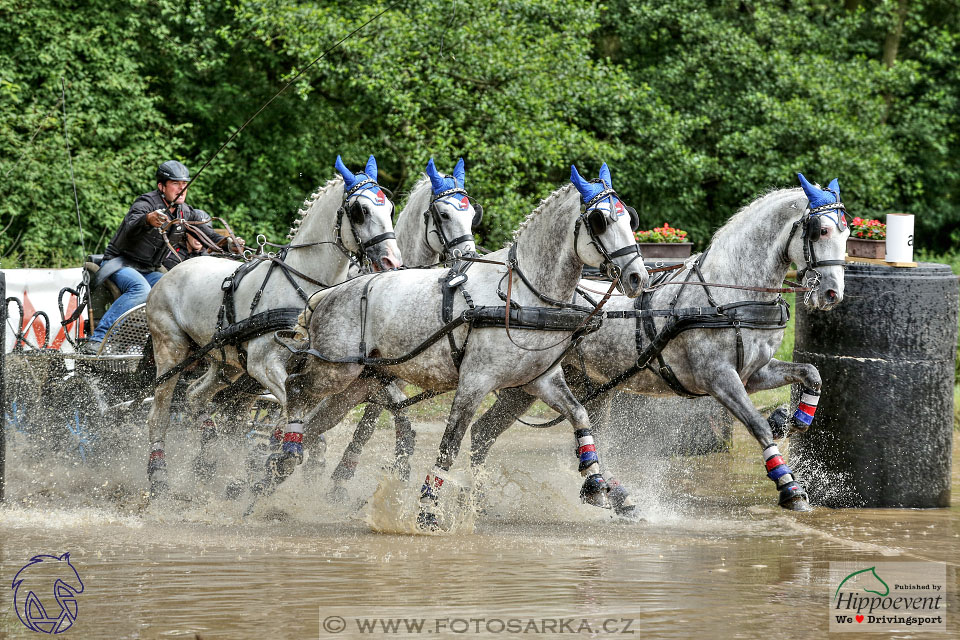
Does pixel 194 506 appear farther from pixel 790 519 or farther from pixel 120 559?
pixel 790 519

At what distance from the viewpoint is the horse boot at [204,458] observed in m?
7.91

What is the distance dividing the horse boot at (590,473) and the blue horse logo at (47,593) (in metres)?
2.73

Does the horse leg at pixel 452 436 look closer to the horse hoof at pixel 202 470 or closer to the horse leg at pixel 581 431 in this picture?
the horse leg at pixel 581 431

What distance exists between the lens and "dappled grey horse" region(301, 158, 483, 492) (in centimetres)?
720

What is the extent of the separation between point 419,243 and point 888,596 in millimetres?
Answer: 3749

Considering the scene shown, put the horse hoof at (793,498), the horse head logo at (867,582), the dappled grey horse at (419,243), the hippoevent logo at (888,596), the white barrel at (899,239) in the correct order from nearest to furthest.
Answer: the hippoevent logo at (888,596)
the horse head logo at (867,582)
the horse hoof at (793,498)
the dappled grey horse at (419,243)
the white barrel at (899,239)

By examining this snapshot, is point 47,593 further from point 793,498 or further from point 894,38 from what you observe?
point 894,38

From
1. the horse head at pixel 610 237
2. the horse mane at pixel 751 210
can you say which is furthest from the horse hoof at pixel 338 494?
the horse mane at pixel 751 210

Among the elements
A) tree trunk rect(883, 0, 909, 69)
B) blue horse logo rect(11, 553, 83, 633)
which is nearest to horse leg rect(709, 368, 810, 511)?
blue horse logo rect(11, 553, 83, 633)

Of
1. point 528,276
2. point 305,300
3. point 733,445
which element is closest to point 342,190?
point 305,300

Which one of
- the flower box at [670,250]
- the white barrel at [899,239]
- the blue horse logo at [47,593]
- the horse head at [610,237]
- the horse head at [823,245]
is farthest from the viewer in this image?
the flower box at [670,250]

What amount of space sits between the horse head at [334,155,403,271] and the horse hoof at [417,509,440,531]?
1.50 meters

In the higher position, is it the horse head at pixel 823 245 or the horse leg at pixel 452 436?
the horse head at pixel 823 245

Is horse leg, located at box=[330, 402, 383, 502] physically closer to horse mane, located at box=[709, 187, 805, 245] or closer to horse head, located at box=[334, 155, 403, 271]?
horse head, located at box=[334, 155, 403, 271]
